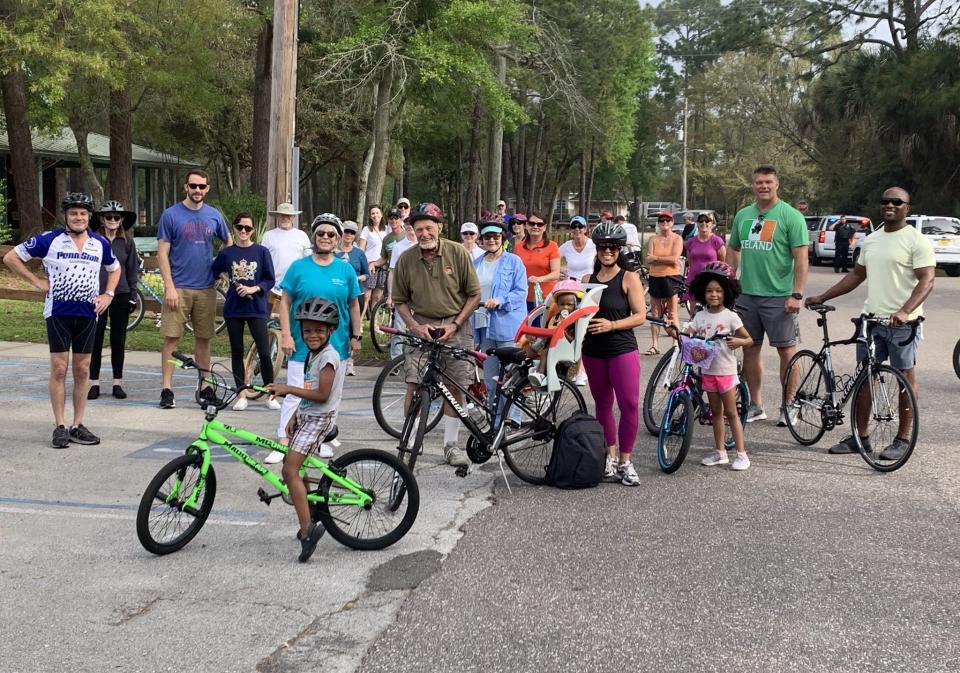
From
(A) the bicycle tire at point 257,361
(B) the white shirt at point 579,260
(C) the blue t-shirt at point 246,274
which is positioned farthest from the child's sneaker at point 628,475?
(B) the white shirt at point 579,260

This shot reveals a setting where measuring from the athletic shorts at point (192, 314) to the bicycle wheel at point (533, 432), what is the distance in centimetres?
360

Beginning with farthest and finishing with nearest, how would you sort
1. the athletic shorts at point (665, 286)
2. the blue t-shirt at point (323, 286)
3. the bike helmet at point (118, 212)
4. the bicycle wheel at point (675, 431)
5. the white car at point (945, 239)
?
the white car at point (945, 239), the athletic shorts at point (665, 286), the bike helmet at point (118, 212), the blue t-shirt at point (323, 286), the bicycle wheel at point (675, 431)

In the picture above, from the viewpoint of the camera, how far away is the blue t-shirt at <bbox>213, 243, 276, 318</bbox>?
366 inches

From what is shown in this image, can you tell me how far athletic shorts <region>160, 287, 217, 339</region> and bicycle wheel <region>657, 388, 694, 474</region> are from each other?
4.30m

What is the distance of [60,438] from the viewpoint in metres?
8.02

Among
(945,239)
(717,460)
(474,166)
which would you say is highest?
(474,166)

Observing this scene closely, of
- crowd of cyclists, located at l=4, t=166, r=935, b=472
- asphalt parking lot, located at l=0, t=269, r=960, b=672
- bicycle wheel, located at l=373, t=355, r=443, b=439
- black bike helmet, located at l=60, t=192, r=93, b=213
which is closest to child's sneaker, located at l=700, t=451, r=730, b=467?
crowd of cyclists, located at l=4, t=166, r=935, b=472

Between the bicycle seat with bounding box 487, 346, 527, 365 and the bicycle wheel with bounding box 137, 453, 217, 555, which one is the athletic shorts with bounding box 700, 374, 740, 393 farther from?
the bicycle wheel with bounding box 137, 453, 217, 555

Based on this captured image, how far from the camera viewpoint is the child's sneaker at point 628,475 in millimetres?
7121

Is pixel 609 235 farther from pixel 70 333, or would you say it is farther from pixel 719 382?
pixel 70 333

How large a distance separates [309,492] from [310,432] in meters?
0.34

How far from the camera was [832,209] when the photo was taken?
2034 inches

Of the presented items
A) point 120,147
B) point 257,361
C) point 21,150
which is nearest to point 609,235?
point 257,361

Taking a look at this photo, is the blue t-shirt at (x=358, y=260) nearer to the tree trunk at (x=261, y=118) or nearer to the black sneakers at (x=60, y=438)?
the black sneakers at (x=60, y=438)
